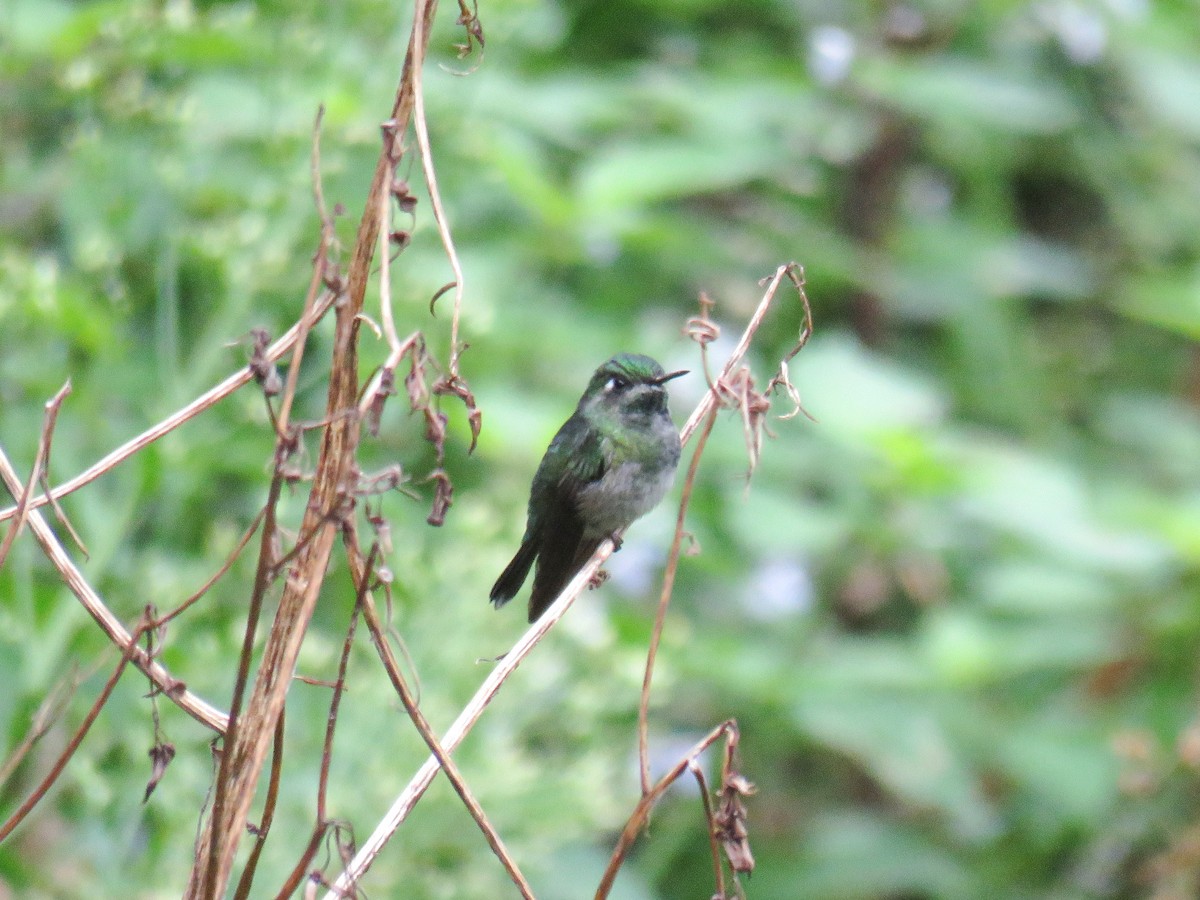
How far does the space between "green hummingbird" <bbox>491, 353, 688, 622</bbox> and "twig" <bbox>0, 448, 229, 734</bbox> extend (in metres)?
1.61

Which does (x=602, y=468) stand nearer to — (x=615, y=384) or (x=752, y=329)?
(x=615, y=384)

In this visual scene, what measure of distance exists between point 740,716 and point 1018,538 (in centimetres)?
107

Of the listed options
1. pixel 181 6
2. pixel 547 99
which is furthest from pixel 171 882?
pixel 547 99

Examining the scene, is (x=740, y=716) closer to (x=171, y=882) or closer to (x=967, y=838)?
(x=967, y=838)

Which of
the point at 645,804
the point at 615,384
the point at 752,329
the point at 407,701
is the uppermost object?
the point at 752,329

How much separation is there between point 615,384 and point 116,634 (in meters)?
2.22

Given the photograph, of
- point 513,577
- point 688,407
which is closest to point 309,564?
point 513,577

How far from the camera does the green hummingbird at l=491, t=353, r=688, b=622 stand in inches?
121

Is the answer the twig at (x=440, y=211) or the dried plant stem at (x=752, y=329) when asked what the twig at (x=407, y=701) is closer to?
the twig at (x=440, y=211)

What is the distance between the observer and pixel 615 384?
3525 mm

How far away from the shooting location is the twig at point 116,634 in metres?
1.36

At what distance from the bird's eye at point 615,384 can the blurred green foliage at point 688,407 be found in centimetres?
43

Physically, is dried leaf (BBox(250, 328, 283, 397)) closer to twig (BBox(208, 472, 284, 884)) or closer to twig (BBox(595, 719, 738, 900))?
twig (BBox(208, 472, 284, 884))

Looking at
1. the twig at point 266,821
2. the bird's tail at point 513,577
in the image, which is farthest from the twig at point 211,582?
the bird's tail at point 513,577
